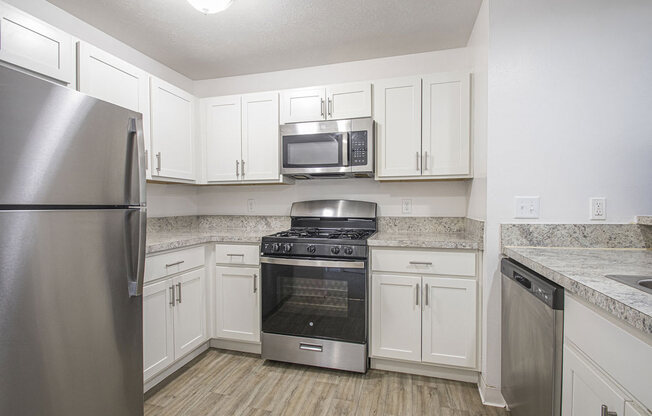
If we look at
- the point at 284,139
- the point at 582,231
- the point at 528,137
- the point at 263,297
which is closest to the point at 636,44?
the point at 528,137

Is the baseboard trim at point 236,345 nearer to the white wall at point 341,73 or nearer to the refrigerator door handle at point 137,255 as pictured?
the refrigerator door handle at point 137,255

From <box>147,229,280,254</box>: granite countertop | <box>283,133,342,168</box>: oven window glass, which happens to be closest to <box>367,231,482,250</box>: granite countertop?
<box>283,133,342,168</box>: oven window glass

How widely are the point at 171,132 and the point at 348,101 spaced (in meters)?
1.41

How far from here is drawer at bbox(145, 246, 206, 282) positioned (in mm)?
1802

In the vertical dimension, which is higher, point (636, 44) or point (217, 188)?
point (636, 44)

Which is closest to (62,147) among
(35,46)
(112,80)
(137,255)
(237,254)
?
(137,255)

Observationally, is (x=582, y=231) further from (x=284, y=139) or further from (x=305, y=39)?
(x=305, y=39)

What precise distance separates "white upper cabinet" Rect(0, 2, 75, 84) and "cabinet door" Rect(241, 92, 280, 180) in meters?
1.17

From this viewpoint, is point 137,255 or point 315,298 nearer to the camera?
point 137,255

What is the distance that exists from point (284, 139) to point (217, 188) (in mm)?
1045

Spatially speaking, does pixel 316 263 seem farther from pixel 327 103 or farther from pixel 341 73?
pixel 341 73

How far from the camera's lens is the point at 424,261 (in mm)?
1920

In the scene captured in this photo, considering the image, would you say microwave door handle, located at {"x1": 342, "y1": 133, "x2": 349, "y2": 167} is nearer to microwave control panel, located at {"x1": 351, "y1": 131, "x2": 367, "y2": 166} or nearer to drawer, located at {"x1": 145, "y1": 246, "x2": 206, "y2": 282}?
microwave control panel, located at {"x1": 351, "y1": 131, "x2": 367, "y2": 166}

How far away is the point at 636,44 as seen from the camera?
150cm
